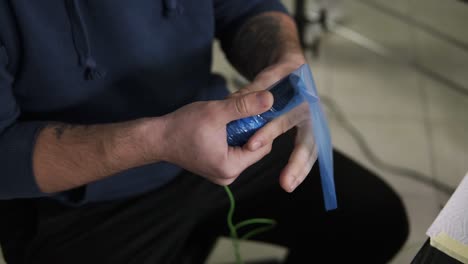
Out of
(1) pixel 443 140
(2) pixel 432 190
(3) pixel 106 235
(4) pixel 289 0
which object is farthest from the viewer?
(4) pixel 289 0

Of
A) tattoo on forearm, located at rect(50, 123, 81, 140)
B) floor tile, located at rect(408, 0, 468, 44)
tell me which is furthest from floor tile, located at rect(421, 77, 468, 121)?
tattoo on forearm, located at rect(50, 123, 81, 140)

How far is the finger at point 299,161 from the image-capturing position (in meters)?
0.59

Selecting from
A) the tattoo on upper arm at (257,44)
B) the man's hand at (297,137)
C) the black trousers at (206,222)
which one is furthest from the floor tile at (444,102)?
the man's hand at (297,137)

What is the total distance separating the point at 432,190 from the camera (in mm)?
1367

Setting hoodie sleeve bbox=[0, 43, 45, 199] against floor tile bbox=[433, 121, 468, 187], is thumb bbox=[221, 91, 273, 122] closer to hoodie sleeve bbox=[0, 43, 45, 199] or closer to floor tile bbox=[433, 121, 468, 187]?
hoodie sleeve bbox=[0, 43, 45, 199]

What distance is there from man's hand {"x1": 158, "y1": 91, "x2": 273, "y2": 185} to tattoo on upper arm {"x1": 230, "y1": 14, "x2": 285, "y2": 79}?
250 mm

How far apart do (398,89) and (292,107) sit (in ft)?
4.09

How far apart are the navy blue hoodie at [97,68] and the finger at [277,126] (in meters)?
0.25

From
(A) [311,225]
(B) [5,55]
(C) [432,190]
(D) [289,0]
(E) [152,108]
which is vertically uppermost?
(B) [5,55]

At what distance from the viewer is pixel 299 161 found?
61 centimetres

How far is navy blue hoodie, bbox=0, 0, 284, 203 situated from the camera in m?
0.61

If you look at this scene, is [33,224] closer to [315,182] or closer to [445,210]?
[315,182]

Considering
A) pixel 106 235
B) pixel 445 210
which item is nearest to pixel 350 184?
pixel 445 210

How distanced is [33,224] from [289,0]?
1.65m
